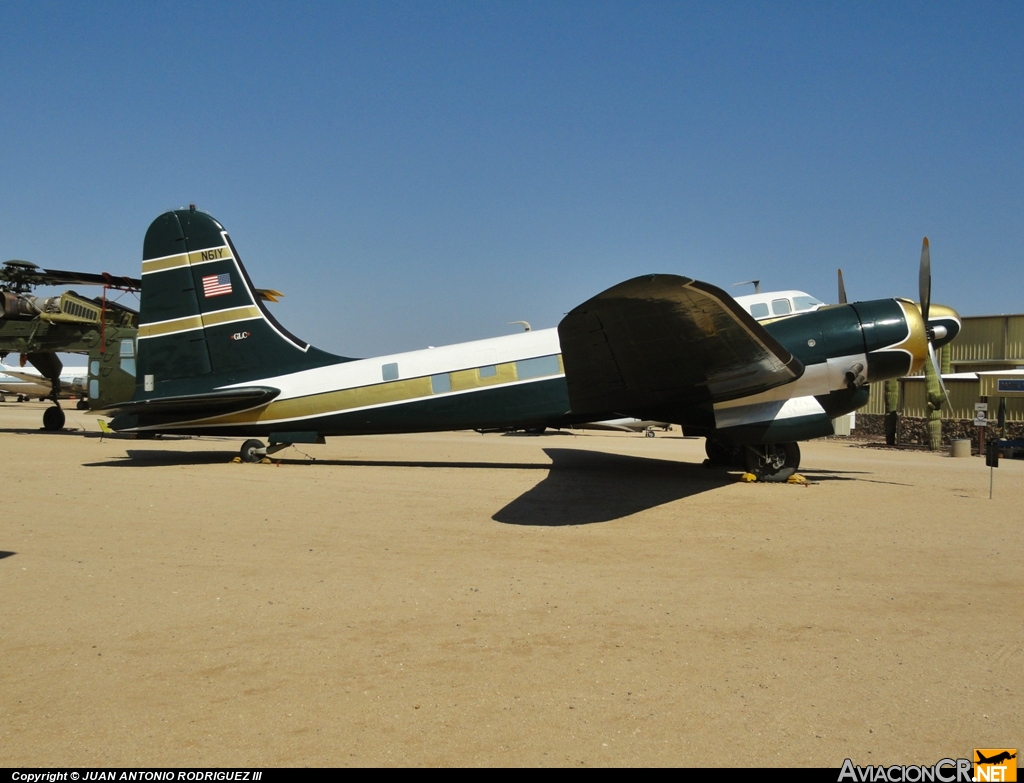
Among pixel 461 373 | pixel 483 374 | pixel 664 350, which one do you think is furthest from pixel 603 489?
pixel 461 373

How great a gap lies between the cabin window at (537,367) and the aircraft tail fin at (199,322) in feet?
13.4

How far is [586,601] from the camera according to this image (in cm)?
662

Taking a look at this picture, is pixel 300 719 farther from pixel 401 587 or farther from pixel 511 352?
pixel 511 352

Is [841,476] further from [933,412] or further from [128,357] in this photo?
[128,357]

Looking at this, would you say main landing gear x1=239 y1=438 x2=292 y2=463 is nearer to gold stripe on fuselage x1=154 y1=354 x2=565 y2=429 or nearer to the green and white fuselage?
the green and white fuselage

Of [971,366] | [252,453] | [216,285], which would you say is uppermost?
[216,285]

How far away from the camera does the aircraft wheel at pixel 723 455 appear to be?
15.9 m

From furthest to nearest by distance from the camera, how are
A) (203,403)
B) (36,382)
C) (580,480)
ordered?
(36,382) → (203,403) → (580,480)

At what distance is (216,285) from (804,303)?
12.5 m

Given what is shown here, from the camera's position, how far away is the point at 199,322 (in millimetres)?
16031

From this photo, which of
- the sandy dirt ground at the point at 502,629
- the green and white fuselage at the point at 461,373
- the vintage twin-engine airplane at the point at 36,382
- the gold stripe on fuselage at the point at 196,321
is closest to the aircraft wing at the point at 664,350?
the green and white fuselage at the point at 461,373

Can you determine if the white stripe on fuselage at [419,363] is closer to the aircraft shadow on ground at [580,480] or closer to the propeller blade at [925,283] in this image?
the aircraft shadow on ground at [580,480]

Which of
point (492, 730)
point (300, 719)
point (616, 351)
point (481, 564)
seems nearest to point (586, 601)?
point (481, 564)

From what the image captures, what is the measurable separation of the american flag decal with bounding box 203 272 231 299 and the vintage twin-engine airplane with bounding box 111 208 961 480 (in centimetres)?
3
